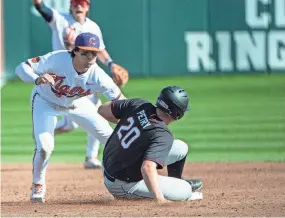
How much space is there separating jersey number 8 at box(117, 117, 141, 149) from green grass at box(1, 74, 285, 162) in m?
4.02

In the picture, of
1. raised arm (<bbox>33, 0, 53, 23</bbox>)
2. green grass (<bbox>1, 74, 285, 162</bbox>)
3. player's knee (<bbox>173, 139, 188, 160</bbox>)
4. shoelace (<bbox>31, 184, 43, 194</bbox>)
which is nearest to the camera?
player's knee (<bbox>173, 139, 188, 160</bbox>)

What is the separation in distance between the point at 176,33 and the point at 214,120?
11.9 ft

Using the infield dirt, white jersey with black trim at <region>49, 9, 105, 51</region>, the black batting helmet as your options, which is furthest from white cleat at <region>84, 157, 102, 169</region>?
the black batting helmet

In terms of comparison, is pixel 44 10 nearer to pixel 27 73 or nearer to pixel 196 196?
pixel 27 73

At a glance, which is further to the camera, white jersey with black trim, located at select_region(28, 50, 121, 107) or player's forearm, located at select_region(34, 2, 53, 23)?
player's forearm, located at select_region(34, 2, 53, 23)

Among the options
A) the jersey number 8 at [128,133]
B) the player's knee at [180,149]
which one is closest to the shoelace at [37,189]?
the jersey number 8 at [128,133]

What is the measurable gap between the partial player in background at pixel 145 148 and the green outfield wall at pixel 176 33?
9.63 metres

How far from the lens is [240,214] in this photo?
21.5 feet

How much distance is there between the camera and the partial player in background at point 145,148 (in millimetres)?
6783

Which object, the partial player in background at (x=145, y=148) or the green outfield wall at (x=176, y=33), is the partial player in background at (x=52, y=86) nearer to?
the partial player in background at (x=145, y=148)

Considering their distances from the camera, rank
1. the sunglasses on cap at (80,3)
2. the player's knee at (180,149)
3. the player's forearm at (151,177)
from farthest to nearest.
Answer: the sunglasses on cap at (80,3), the player's knee at (180,149), the player's forearm at (151,177)

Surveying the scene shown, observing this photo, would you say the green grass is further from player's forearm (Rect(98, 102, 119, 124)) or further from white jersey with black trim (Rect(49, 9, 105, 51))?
player's forearm (Rect(98, 102, 119, 124))

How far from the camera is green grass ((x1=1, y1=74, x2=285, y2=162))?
1152cm

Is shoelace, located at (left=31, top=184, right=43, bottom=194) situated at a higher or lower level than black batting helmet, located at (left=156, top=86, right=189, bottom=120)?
lower
